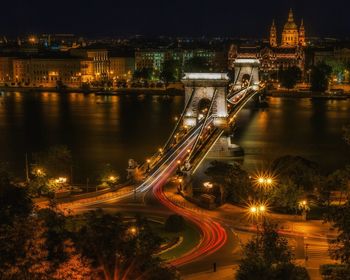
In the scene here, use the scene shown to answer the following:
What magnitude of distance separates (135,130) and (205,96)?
18.4ft

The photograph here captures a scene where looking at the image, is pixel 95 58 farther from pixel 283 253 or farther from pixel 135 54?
pixel 283 253

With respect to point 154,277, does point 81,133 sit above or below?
below

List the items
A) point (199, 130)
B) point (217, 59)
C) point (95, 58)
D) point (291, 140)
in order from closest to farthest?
point (199, 130) → point (291, 140) → point (95, 58) → point (217, 59)

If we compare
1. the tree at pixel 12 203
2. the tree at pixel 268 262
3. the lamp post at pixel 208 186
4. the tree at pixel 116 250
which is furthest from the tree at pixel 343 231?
the lamp post at pixel 208 186

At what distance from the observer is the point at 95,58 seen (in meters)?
50.1

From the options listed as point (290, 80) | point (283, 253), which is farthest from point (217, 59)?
point (283, 253)

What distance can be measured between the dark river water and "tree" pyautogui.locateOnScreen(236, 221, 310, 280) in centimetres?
871

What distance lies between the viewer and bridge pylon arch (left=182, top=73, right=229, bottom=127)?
18.2 meters

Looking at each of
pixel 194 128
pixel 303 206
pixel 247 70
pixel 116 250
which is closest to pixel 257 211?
pixel 303 206

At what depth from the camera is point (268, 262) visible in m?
5.70

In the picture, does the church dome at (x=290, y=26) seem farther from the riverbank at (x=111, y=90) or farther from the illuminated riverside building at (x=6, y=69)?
the illuminated riverside building at (x=6, y=69)

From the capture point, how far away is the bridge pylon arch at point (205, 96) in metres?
18.2

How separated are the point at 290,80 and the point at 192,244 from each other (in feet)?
112

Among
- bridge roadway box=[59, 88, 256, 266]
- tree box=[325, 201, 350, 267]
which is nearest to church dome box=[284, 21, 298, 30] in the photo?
bridge roadway box=[59, 88, 256, 266]
